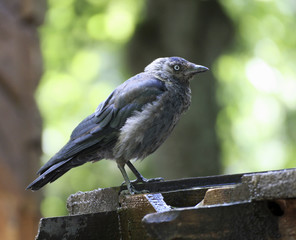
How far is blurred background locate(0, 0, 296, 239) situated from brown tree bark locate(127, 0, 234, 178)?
2 centimetres

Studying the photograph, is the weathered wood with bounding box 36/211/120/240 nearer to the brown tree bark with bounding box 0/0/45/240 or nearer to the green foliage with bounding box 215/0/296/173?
the brown tree bark with bounding box 0/0/45/240

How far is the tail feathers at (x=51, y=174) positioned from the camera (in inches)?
125

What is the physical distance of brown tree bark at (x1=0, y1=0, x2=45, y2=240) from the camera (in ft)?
20.6

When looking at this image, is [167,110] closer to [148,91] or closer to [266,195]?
[148,91]

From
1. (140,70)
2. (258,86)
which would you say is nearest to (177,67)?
(140,70)

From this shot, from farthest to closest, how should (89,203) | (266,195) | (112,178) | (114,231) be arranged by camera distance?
(112,178) → (89,203) → (114,231) → (266,195)

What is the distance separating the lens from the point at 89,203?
239 cm

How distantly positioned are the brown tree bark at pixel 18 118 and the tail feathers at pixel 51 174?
307cm

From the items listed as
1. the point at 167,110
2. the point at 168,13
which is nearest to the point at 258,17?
the point at 168,13

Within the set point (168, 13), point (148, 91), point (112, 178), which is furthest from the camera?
point (112, 178)

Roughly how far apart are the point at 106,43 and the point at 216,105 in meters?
2.48

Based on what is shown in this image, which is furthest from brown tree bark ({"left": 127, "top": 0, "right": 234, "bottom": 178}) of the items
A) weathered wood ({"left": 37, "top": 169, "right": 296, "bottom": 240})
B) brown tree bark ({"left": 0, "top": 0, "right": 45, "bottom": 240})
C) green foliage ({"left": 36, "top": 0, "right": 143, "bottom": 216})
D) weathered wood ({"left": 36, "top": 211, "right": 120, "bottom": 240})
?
weathered wood ({"left": 37, "top": 169, "right": 296, "bottom": 240})

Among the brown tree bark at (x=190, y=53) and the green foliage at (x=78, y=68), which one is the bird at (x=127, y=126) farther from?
the green foliage at (x=78, y=68)

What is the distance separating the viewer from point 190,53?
866 cm
